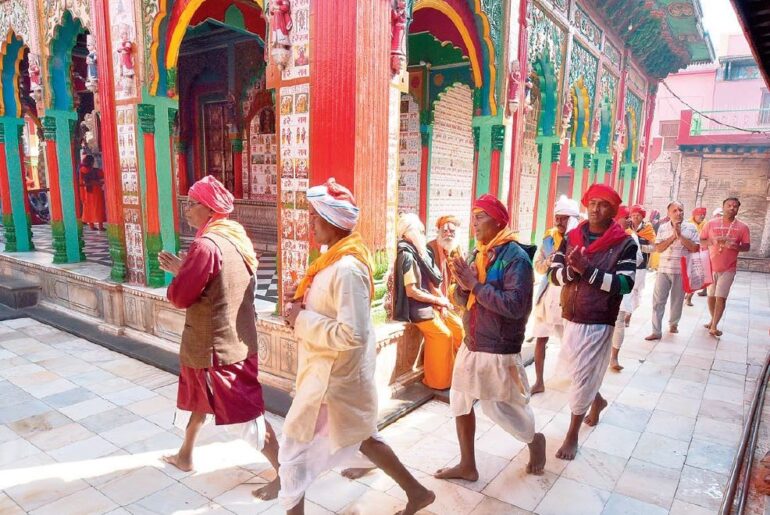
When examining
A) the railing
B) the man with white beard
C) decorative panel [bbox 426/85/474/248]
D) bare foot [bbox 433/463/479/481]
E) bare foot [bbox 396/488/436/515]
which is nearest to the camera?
bare foot [bbox 396/488/436/515]

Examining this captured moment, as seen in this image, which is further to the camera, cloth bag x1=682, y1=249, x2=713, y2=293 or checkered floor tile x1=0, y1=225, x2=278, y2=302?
checkered floor tile x1=0, y1=225, x2=278, y2=302

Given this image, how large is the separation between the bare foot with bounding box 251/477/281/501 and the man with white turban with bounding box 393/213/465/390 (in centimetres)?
174

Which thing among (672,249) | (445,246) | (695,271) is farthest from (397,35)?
(695,271)

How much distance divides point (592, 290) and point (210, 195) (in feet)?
8.13

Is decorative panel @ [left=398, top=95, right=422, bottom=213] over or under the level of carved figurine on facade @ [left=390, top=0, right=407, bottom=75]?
under

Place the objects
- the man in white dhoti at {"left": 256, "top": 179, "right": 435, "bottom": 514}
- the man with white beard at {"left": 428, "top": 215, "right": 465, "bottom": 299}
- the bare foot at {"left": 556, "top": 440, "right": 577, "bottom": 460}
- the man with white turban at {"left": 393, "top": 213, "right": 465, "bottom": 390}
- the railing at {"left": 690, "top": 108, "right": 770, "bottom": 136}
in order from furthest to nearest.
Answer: the railing at {"left": 690, "top": 108, "right": 770, "bottom": 136}, the man with white beard at {"left": 428, "top": 215, "right": 465, "bottom": 299}, the man with white turban at {"left": 393, "top": 213, "right": 465, "bottom": 390}, the bare foot at {"left": 556, "top": 440, "right": 577, "bottom": 460}, the man in white dhoti at {"left": 256, "top": 179, "right": 435, "bottom": 514}

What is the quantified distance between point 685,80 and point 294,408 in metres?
29.7

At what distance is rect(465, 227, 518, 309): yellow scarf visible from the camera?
271 cm

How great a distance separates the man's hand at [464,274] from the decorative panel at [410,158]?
5.64m

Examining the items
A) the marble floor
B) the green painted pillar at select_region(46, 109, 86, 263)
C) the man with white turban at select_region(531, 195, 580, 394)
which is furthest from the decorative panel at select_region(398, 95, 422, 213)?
the green painted pillar at select_region(46, 109, 86, 263)

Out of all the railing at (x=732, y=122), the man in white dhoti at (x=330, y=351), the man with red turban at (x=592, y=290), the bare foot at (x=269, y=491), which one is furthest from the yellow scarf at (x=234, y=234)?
the railing at (x=732, y=122)

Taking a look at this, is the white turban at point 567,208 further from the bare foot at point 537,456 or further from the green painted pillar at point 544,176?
the green painted pillar at point 544,176

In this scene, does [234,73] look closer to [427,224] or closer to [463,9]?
[427,224]

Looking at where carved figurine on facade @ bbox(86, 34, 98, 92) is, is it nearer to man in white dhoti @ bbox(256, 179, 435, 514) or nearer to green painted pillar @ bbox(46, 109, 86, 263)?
green painted pillar @ bbox(46, 109, 86, 263)
